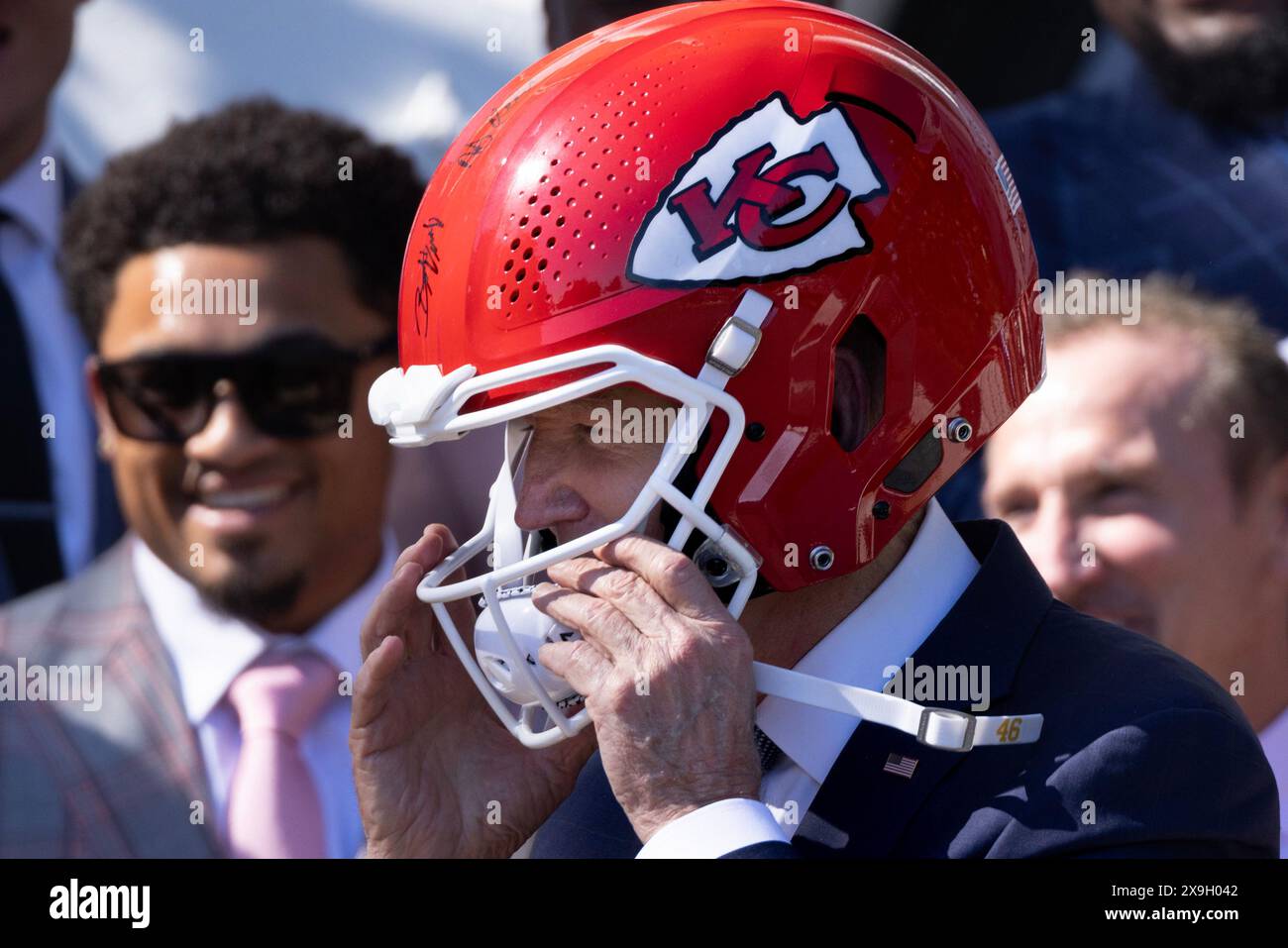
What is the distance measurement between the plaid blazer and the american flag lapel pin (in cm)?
239

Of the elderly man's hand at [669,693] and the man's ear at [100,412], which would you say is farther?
the man's ear at [100,412]

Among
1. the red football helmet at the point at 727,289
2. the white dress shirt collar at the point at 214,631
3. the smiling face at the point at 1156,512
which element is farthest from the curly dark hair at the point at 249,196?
the red football helmet at the point at 727,289

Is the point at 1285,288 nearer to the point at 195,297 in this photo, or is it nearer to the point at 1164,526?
the point at 1164,526

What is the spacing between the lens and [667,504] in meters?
1.81

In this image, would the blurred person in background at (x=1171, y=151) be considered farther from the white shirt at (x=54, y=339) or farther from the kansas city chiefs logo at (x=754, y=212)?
the white shirt at (x=54, y=339)

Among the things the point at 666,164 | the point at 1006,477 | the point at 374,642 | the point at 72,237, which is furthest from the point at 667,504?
the point at 72,237

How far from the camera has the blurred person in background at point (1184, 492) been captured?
11.2 ft

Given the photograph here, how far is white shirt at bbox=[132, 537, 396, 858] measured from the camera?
3752 millimetres

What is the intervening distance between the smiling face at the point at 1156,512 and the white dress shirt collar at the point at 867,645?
5.18 ft

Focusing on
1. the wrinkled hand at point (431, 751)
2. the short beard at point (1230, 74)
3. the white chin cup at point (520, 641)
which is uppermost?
the short beard at point (1230, 74)

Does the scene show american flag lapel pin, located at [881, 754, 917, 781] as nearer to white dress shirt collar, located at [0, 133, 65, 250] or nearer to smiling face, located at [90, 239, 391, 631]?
smiling face, located at [90, 239, 391, 631]

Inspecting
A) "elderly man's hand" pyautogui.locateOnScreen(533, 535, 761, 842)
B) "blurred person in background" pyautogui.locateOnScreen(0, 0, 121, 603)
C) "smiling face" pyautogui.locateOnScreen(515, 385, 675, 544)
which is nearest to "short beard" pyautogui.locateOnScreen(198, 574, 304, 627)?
"blurred person in background" pyautogui.locateOnScreen(0, 0, 121, 603)

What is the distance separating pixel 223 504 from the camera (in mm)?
3807

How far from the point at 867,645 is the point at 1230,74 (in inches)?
90.7
